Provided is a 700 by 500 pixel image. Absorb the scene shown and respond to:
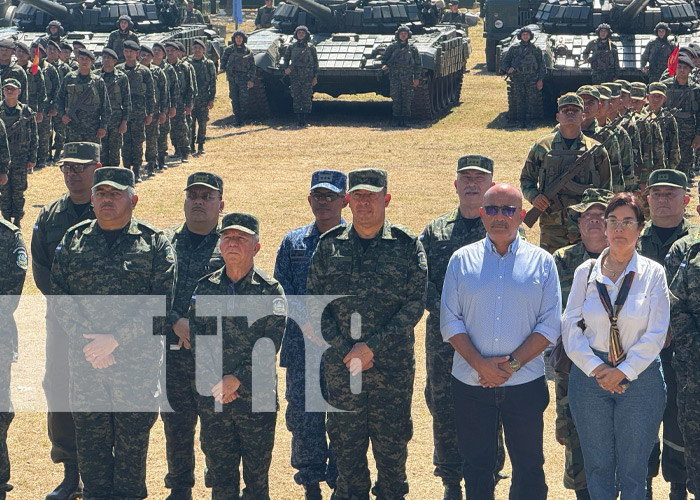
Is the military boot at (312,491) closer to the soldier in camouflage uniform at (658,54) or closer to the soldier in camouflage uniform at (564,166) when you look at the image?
the soldier in camouflage uniform at (564,166)

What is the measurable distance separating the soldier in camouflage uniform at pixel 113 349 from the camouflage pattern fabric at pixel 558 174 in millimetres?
3497

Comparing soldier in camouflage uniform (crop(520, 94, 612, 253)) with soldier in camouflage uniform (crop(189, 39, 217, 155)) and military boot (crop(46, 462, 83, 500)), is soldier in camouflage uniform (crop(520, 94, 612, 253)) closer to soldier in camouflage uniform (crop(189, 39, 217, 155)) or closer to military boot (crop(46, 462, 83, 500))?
military boot (crop(46, 462, 83, 500))

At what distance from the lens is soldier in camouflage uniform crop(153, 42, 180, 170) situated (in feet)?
50.4

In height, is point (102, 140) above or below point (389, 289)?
below

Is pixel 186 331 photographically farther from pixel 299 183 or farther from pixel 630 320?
pixel 299 183

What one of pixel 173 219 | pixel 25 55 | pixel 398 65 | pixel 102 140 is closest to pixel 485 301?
pixel 173 219

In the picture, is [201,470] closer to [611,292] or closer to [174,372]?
[174,372]

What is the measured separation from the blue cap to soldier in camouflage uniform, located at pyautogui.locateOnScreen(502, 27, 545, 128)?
13355 mm

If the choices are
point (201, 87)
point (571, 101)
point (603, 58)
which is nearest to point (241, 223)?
point (571, 101)

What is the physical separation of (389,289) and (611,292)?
1066 millimetres

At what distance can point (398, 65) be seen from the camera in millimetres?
18500

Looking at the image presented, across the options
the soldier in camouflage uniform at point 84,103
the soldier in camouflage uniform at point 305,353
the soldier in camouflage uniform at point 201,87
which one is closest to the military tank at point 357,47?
the soldier in camouflage uniform at point 201,87

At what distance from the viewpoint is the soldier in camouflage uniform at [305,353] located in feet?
18.8

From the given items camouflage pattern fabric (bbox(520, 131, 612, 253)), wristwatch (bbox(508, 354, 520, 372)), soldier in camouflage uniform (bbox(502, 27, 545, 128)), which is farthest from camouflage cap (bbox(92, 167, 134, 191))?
soldier in camouflage uniform (bbox(502, 27, 545, 128))
